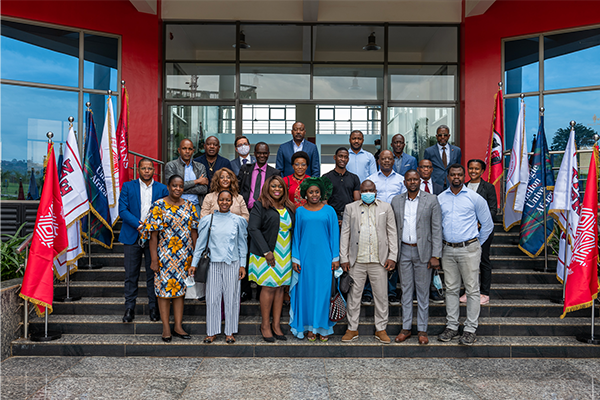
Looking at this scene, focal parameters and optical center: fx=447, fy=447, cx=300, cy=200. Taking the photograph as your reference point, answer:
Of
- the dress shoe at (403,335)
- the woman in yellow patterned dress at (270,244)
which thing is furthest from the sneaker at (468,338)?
the woman in yellow patterned dress at (270,244)

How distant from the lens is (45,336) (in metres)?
5.29

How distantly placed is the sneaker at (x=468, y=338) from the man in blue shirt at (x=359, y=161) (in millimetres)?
2630

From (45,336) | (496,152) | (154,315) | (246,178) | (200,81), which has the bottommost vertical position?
(45,336)

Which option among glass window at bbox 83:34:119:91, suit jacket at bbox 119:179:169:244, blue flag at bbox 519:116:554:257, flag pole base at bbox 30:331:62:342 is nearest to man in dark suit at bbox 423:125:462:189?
blue flag at bbox 519:116:554:257

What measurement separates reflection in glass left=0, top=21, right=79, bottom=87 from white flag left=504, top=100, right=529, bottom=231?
28.7 feet

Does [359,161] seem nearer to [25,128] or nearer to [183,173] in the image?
[183,173]

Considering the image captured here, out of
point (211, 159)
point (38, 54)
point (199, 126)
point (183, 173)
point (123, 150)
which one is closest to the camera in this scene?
point (183, 173)

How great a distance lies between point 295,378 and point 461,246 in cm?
239

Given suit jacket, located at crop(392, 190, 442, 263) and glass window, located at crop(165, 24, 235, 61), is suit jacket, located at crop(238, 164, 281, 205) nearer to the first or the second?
suit jacket, located at crop(392, 190, 442, 263)

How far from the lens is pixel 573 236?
18.2 feet

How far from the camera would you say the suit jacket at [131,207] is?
5.49 meters

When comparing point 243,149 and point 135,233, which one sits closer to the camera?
point 135,233

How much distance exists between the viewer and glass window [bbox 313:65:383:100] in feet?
33.5

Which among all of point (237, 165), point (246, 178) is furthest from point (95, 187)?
point (246, 178)
